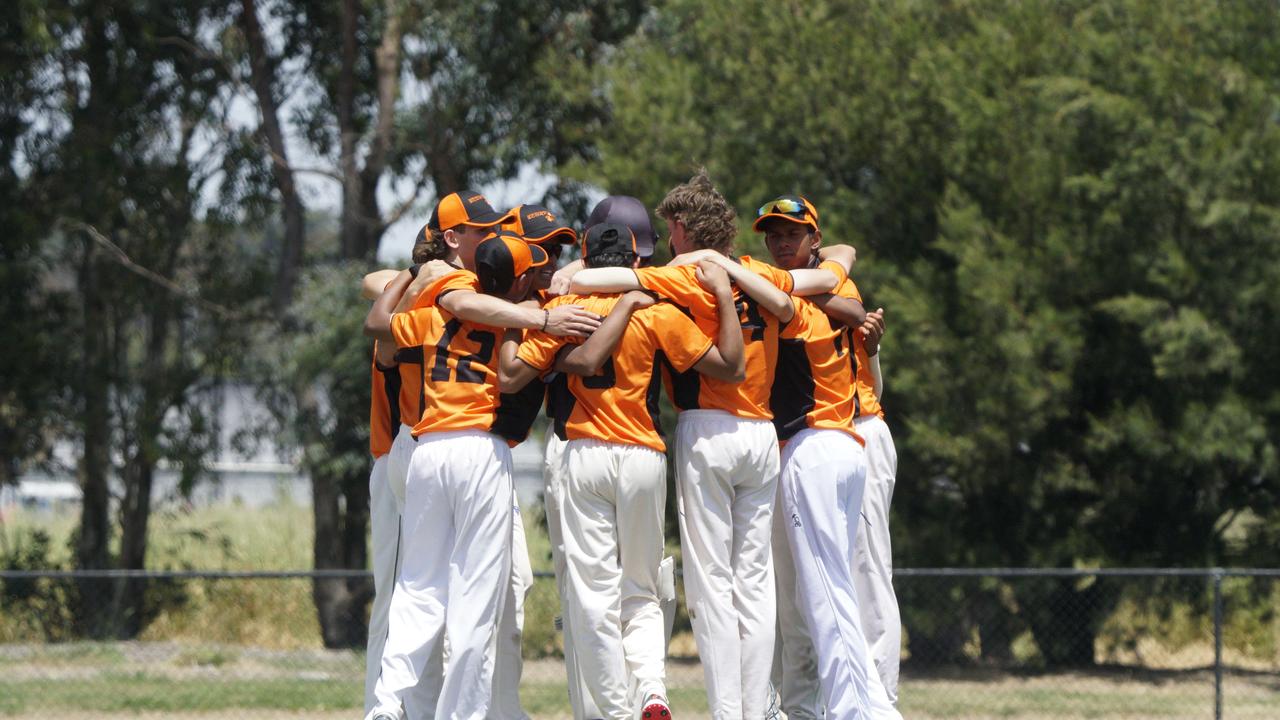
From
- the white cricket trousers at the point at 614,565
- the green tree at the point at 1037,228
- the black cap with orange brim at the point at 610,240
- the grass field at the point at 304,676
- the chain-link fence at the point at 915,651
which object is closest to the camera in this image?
the white cricket trousers at the point at 614,565

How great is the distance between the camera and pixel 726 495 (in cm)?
600

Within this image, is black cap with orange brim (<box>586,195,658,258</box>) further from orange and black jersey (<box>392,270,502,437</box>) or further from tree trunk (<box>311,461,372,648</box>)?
tree trunk (<box>311,461,372,648</box>)

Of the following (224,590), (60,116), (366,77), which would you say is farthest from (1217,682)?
(60,116)

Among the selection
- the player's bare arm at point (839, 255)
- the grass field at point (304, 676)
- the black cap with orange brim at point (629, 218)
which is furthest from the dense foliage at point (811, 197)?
the black cap with orange brim at point (629, 218)

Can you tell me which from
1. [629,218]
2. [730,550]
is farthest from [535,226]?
[730,550]

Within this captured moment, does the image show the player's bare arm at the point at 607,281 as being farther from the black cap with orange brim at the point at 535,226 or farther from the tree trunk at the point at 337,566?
the tree trunk at the point at 337,566

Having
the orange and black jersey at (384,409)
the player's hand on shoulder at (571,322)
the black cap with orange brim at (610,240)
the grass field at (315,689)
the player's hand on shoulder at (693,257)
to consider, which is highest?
the black cap with orange brim at (610,240)

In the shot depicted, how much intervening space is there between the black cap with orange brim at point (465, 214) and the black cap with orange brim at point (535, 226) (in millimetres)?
45

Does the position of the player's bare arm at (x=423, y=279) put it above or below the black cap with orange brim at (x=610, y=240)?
below

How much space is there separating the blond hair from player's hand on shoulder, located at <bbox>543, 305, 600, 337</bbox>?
65 centimetres

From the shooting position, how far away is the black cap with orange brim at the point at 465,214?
640cm

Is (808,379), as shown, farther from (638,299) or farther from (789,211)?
(638,299)

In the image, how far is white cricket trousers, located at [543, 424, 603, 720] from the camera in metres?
5.92

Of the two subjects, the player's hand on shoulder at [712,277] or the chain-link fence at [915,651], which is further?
the chain-link fence at [915,651]
